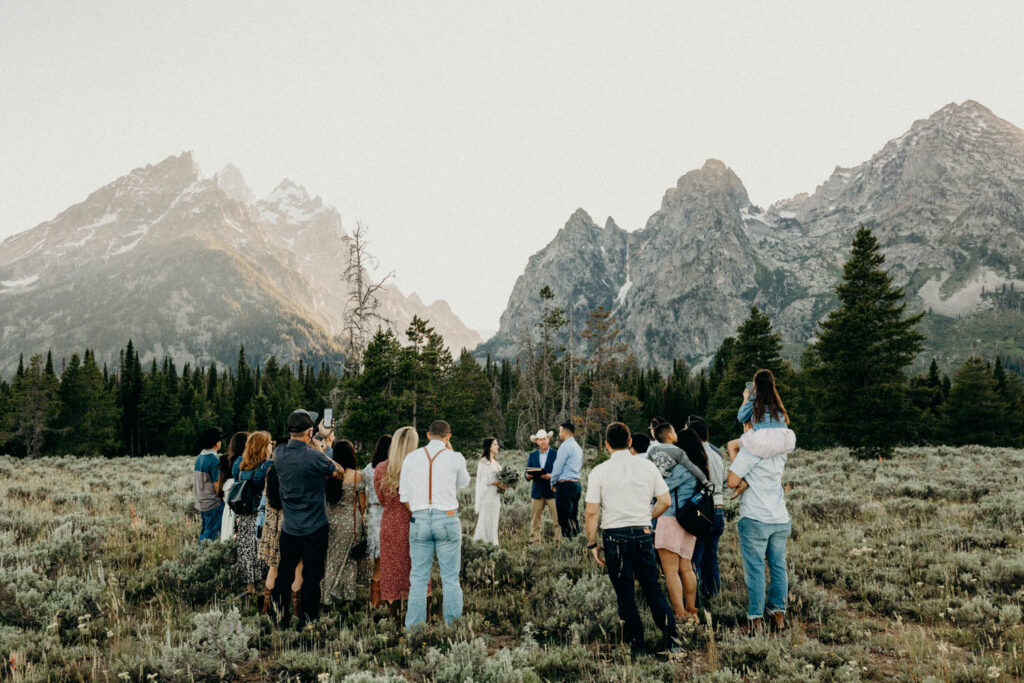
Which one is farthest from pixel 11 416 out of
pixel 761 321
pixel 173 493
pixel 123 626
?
pixel 761 321

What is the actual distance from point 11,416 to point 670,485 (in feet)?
197

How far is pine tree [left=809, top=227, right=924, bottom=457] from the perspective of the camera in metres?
23.8

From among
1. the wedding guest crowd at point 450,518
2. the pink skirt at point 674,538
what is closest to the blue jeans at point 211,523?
the wedding guest crowd at point 450,518

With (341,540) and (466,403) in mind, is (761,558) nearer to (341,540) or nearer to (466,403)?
(341,540)

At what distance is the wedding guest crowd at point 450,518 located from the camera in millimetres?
5320

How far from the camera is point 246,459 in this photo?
265 inches

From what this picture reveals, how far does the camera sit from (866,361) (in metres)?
24.9

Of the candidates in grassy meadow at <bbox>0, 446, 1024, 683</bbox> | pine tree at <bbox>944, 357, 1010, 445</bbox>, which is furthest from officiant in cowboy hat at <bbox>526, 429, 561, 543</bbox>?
pine tree at <bbox>944, 357, 1010, 445</bbox>

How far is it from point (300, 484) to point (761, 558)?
528cm

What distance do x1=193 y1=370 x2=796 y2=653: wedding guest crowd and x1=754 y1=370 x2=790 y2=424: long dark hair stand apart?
0.01m

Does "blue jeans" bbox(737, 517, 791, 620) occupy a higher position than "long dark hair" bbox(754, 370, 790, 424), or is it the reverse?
"long dark hair" bbox(754, 370, 790, 424)

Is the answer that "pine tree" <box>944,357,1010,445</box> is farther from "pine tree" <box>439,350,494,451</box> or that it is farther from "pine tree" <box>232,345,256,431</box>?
"pine tree" <box>232,345,256,431</box>

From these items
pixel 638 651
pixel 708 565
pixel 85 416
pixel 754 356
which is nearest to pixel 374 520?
pixel 638 651

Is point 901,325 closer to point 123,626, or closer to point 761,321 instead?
point 761,321
